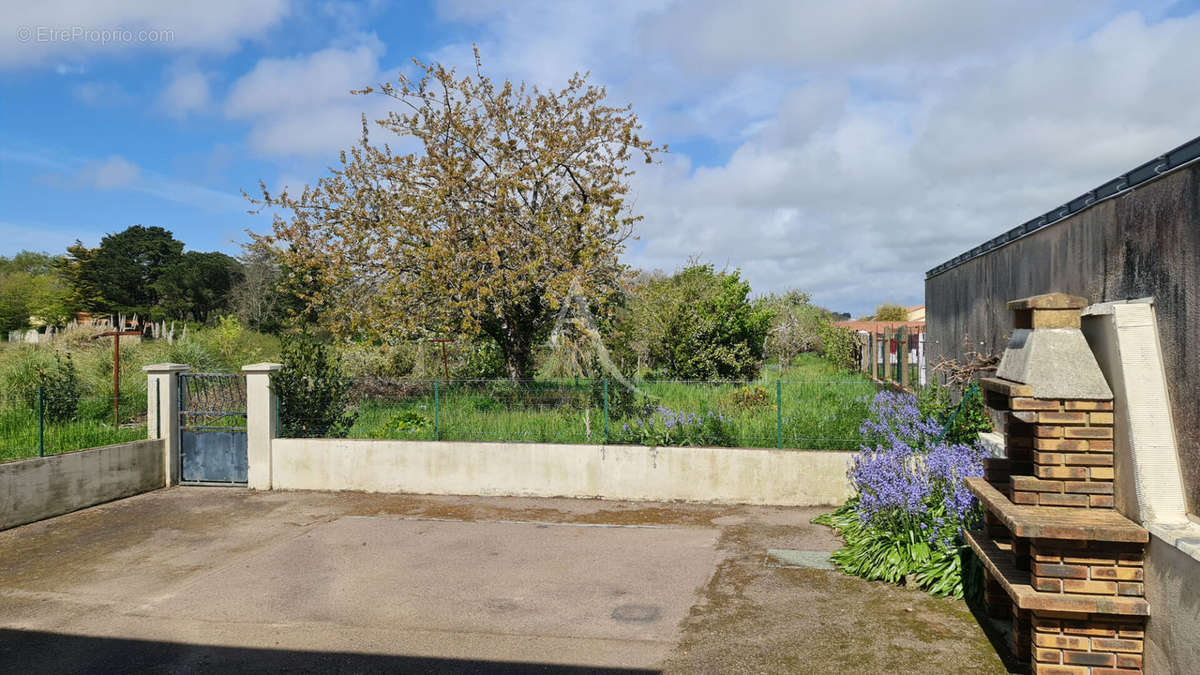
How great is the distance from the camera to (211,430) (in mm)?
12008

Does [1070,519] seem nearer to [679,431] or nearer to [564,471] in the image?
[679,431]

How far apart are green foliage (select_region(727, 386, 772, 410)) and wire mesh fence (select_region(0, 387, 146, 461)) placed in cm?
927

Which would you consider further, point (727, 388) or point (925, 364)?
point (925, 364)

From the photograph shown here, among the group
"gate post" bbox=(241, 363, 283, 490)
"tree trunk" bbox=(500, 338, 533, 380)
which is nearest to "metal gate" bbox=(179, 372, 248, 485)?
"gate post" bbox=(241, 363, 283, 490)

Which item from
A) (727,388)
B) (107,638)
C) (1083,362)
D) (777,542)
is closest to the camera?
(1083,362)

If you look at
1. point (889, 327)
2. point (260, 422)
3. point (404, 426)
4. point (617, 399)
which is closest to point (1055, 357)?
point (617, 399)

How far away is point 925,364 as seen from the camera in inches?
484

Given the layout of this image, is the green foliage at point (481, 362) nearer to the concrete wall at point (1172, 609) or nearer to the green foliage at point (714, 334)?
the green foliage at point (714, 334)

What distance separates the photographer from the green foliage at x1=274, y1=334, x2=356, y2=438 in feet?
38.8

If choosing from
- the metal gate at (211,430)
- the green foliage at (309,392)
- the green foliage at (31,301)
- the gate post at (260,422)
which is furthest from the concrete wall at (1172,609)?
the green foliage at (31,301)

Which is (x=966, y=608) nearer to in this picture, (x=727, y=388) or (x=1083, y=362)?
(x=1083, y=362)

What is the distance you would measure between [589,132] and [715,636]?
1078 cm

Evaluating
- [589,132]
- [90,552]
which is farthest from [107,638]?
[589,132]

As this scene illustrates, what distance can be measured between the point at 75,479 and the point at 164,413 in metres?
1.72
